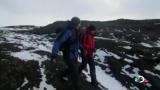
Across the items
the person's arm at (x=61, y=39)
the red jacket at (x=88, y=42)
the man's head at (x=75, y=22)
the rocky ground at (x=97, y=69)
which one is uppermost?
the man's head at (x=75, y=22)

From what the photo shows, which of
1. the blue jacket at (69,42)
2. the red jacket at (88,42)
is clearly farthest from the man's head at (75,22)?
the red jacket at (88,42)

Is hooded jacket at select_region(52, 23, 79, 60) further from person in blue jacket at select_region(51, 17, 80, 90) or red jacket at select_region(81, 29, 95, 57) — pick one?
red jacket at select_region(81, 29, 95, 57)

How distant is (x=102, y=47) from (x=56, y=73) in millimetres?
17544

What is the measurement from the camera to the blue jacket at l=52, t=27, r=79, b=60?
16516mm

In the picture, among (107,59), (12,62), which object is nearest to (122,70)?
(107,59)

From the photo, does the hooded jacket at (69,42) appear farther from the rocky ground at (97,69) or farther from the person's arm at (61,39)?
the rocky ground at (97,69)

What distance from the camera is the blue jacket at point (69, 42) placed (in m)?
16.5

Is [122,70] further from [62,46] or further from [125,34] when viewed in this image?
[125,34]

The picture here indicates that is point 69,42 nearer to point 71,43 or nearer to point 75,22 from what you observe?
point 71,43

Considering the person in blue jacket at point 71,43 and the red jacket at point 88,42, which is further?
the red jacket at point 88,42

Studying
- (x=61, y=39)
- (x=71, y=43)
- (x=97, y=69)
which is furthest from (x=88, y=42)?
(x=97, y=69)

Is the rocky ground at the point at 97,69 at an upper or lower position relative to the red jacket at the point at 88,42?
lower

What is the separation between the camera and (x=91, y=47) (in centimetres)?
1991

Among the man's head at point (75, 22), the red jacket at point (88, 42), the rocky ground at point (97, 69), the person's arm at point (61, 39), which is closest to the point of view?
the person's arm at point (61, 39)
